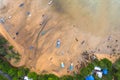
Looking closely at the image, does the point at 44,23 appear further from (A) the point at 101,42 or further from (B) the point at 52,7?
(A) the point at 101,42

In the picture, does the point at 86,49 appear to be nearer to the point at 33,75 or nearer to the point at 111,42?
the point at 111,42

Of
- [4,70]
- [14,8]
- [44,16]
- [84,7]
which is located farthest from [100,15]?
[4,70]

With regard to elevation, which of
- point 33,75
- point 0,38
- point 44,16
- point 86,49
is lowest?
point 33,75

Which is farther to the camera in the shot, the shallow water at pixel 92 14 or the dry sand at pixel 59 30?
the shallow water at pixel 92 14

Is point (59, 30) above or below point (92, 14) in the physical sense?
below

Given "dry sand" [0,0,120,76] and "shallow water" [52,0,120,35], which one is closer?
"dry sand" [0,0,120,76]

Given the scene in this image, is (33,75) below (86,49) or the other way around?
below
